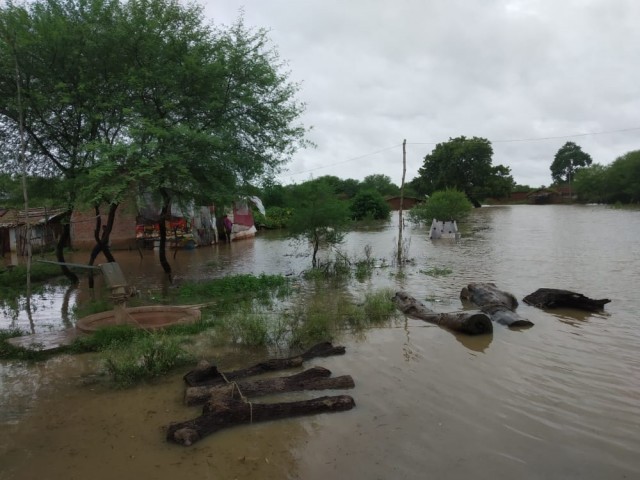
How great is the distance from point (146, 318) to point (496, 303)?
734 cm

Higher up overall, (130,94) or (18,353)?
(130,94)

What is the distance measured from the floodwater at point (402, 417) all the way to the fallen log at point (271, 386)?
0.50 feet

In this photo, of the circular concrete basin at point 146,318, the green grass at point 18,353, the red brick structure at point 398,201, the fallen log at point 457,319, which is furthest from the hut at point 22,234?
the red brick structure at point 398,201

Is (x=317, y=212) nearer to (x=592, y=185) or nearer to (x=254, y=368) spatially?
(x=254, y=368)

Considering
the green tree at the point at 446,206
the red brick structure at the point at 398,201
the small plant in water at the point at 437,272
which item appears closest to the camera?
the small plant in water at the point at 437,272

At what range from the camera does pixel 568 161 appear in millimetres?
108875

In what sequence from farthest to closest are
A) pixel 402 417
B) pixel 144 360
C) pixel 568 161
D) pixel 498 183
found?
pixel 568 161, pixel 498 183, pixel 144 360, pixel 402 417

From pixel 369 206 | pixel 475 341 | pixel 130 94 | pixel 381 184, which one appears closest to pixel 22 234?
pixel 130 94

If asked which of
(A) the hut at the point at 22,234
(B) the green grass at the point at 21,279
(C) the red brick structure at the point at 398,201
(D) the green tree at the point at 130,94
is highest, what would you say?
(D) the green tree at the point at 130,94

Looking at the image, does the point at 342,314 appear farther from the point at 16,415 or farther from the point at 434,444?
the point at 16,415

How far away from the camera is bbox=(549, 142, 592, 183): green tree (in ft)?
353

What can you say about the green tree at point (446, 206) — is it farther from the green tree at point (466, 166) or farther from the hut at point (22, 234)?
the green tree at point (466, 166)

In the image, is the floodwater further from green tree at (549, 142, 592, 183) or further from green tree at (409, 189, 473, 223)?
green tree at (549, 142, 592, 183)

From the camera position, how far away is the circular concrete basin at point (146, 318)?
8.53 meters
